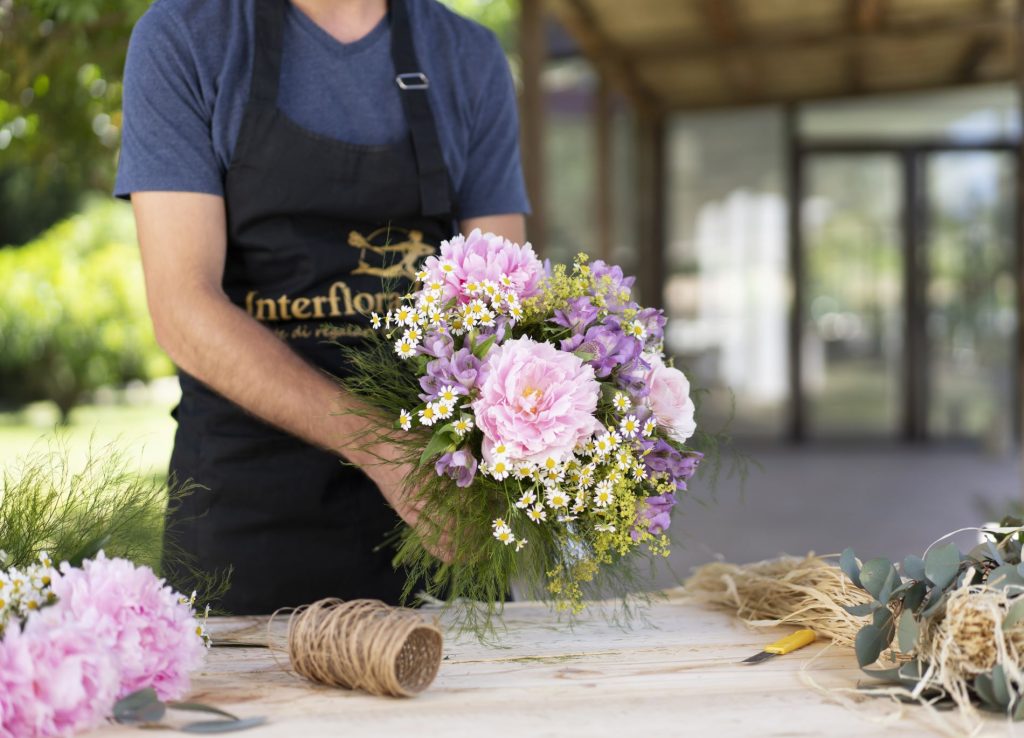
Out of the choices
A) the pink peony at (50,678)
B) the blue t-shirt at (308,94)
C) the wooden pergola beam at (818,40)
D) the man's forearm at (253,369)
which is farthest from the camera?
the wooden pergola beam at (818,40)

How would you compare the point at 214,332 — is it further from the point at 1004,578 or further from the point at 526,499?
the point at 1004,578

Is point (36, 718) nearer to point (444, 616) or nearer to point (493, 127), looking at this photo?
point (444, 616)

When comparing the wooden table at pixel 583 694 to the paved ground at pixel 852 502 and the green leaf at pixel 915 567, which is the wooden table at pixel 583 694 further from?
the paved ground at pixel 852 502

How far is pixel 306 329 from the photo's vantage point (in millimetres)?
1857

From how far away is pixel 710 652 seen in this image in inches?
52.1

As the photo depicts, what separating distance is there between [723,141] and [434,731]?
10476 mm

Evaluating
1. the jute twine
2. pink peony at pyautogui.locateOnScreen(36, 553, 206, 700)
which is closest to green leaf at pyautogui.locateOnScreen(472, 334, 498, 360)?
the jute twine

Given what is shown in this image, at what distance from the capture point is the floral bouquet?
1.17m

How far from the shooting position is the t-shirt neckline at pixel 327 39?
6.13 feet

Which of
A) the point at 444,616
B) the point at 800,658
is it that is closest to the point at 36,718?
the point at 444,616

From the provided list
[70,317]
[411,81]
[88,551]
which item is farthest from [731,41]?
[88,551]

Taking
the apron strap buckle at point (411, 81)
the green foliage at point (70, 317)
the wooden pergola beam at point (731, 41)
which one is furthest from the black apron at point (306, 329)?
the green foliage at point (70, 317)

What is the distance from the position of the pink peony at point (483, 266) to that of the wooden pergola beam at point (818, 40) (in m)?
7.48

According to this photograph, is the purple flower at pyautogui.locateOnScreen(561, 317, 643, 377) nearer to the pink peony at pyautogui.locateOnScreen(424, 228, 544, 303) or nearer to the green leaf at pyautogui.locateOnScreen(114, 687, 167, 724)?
the pink peony at pyautogui.locateOnScreen(424, 228, 544, 303)
